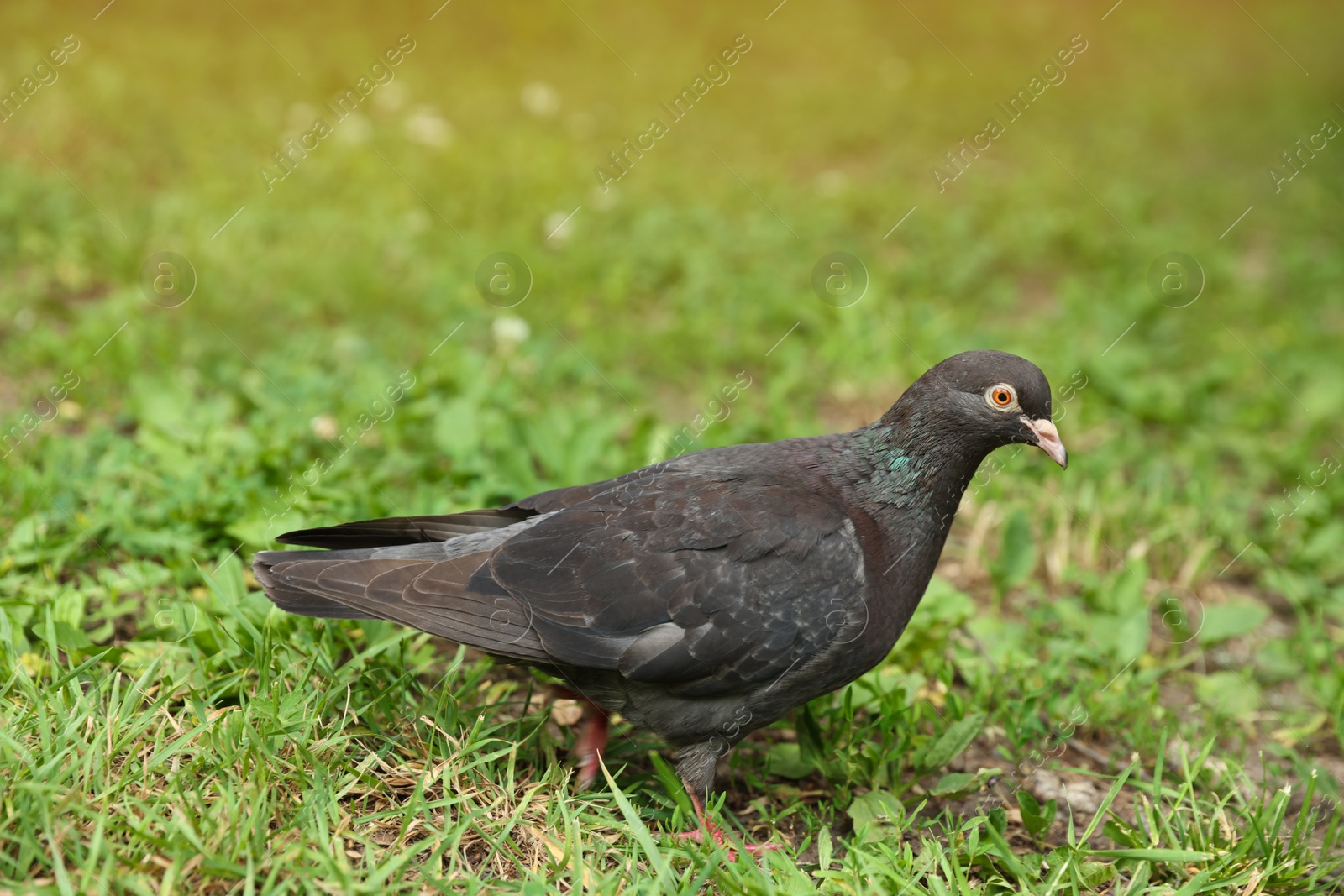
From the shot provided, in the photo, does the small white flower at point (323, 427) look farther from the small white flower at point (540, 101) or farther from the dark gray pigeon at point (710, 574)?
the small white flower at point (540, 101)

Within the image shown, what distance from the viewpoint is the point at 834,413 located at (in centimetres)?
598

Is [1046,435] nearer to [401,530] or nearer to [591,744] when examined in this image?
[591,744]

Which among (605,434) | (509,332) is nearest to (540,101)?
(509,332)

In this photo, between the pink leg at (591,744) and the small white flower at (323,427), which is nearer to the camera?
the pink leg at (591,744)

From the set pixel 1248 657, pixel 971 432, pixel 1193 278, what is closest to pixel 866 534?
pixel 971 432

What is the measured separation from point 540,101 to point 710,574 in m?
6.51

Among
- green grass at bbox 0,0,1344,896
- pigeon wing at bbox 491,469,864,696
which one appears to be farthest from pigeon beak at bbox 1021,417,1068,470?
green grass at bbox 0,0,1344,896

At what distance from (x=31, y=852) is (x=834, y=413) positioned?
4429 millimetres

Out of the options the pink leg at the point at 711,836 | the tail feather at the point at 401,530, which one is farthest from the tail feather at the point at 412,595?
the pink leg at the point at 711,836

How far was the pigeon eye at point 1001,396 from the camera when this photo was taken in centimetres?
331

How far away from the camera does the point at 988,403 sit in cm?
334

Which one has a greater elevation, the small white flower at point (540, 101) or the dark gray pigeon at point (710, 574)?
the small white flower at point (540, 101)

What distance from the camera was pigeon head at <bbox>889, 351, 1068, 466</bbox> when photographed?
10.9ft

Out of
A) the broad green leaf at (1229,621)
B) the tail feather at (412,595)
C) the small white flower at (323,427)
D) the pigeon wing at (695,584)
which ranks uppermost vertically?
the small white flower at (323,427)
